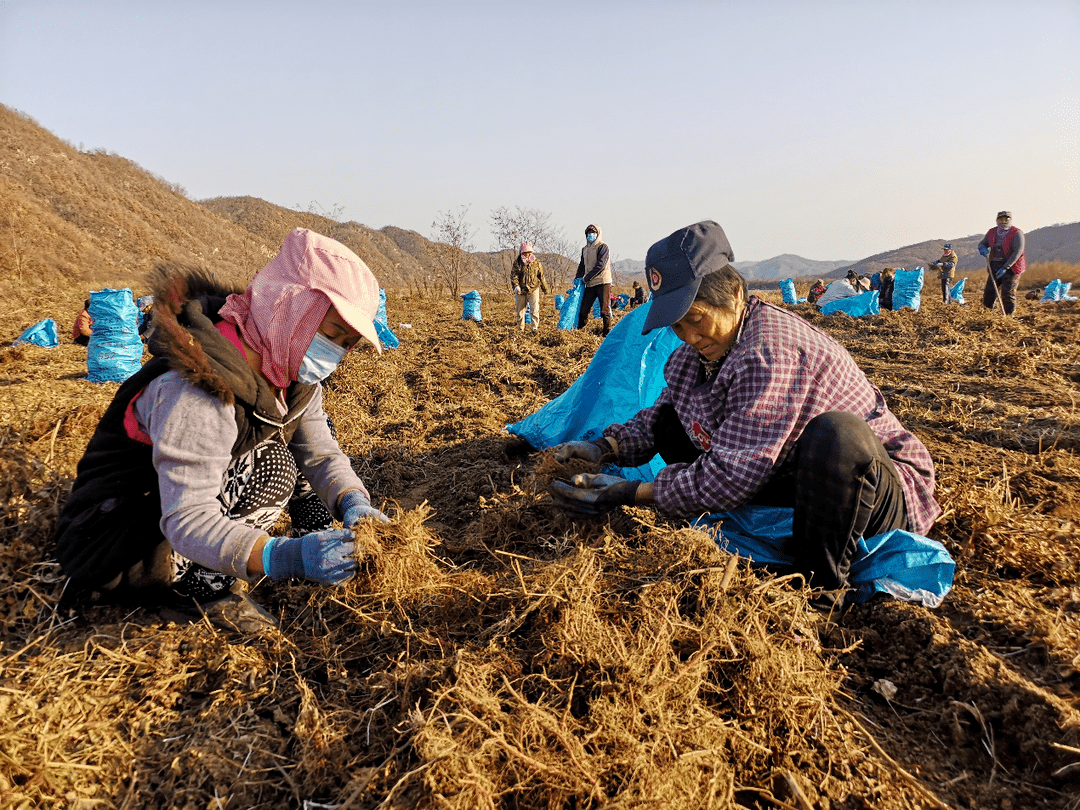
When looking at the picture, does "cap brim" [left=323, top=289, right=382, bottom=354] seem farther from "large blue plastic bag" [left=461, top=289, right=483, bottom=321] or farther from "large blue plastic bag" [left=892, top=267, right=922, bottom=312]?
"large blue plastic bag" [left=892, top=267, right=922, bottom=312]

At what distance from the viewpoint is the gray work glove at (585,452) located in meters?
2.38

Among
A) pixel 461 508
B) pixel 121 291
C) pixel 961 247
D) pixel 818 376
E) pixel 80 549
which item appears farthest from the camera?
pixel 961 247

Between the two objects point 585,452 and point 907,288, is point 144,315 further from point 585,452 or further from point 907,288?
point 907,288

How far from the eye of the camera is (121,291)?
545 centimetres

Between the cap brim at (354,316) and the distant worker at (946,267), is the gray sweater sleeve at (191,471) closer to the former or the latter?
the cap brim at (354,316)

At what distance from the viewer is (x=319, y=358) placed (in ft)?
5.47

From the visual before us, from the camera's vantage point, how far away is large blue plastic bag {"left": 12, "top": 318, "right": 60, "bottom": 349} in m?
7.02

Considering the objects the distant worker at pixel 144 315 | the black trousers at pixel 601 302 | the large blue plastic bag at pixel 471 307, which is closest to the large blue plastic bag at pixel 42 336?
the distant worker at pixel 144 315

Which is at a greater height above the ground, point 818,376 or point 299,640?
point 818,376

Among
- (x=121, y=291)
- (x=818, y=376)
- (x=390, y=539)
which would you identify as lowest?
(x=390, y=539)

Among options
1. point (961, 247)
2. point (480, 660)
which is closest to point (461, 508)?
point (480, 660)

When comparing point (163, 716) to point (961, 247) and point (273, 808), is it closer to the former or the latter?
point (273, 808)

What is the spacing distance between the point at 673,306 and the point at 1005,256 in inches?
351

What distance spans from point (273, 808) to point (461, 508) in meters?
1.55
